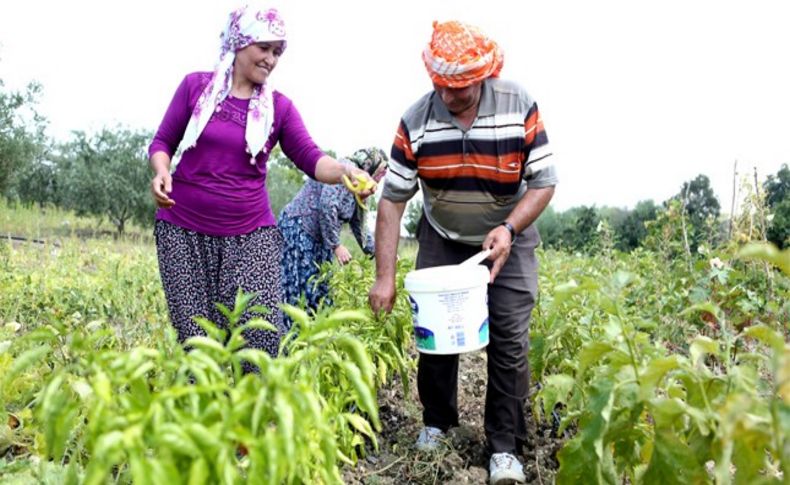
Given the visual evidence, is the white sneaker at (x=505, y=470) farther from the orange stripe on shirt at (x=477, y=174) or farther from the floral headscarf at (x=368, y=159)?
the floral headscarf at (x=368, y=159)

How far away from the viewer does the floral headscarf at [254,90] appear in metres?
2.94

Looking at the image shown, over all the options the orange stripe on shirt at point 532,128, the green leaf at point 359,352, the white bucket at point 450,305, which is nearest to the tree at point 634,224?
the orange stripe on shirt at point 532,128

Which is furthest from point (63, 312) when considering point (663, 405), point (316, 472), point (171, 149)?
point (663, 405)

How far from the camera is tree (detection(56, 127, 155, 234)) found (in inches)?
699

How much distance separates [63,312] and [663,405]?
400 cm

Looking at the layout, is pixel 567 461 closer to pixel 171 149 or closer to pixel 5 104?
pixel 171 149

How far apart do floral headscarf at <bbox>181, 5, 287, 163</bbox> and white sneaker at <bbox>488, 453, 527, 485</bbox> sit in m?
1.40

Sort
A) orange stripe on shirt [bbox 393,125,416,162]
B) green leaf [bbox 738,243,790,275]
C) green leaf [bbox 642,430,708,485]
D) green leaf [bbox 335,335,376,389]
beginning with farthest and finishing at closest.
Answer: orange stripe on shirt [bbox 393,125,416,162]
green leaf [bbox 642,430,708,485]
green leaf [bbox 335,335,376,389]
green leaf [bbox 738,243,790,275]

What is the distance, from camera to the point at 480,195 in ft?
9.14

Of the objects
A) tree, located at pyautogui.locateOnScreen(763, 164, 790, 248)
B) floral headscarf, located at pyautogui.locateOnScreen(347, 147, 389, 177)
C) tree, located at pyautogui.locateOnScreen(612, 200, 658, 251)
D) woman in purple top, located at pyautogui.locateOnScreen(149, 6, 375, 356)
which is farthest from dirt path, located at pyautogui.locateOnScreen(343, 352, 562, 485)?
tree, located at pyautogui.locateOnScreen(612, 200, 658, 251)

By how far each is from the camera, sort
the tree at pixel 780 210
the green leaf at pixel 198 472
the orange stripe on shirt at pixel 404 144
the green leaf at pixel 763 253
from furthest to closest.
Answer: the tree at pixel 780 210, the orange stripe on shirt at pixel 404 144, the green leaf at pixel 763 253, the green leaf at pixel 198 472

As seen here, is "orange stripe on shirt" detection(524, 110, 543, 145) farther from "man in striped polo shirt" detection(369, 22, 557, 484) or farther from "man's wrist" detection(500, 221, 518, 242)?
"man's wrist" detection(500, 221, 518, 242)

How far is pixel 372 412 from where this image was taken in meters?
1.47

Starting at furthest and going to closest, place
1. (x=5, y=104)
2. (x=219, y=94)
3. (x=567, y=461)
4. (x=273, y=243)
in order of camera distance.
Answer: (x=5, y=104)
(x=273, y=243)
(x=219, y=94)
(x=567, y=461)
